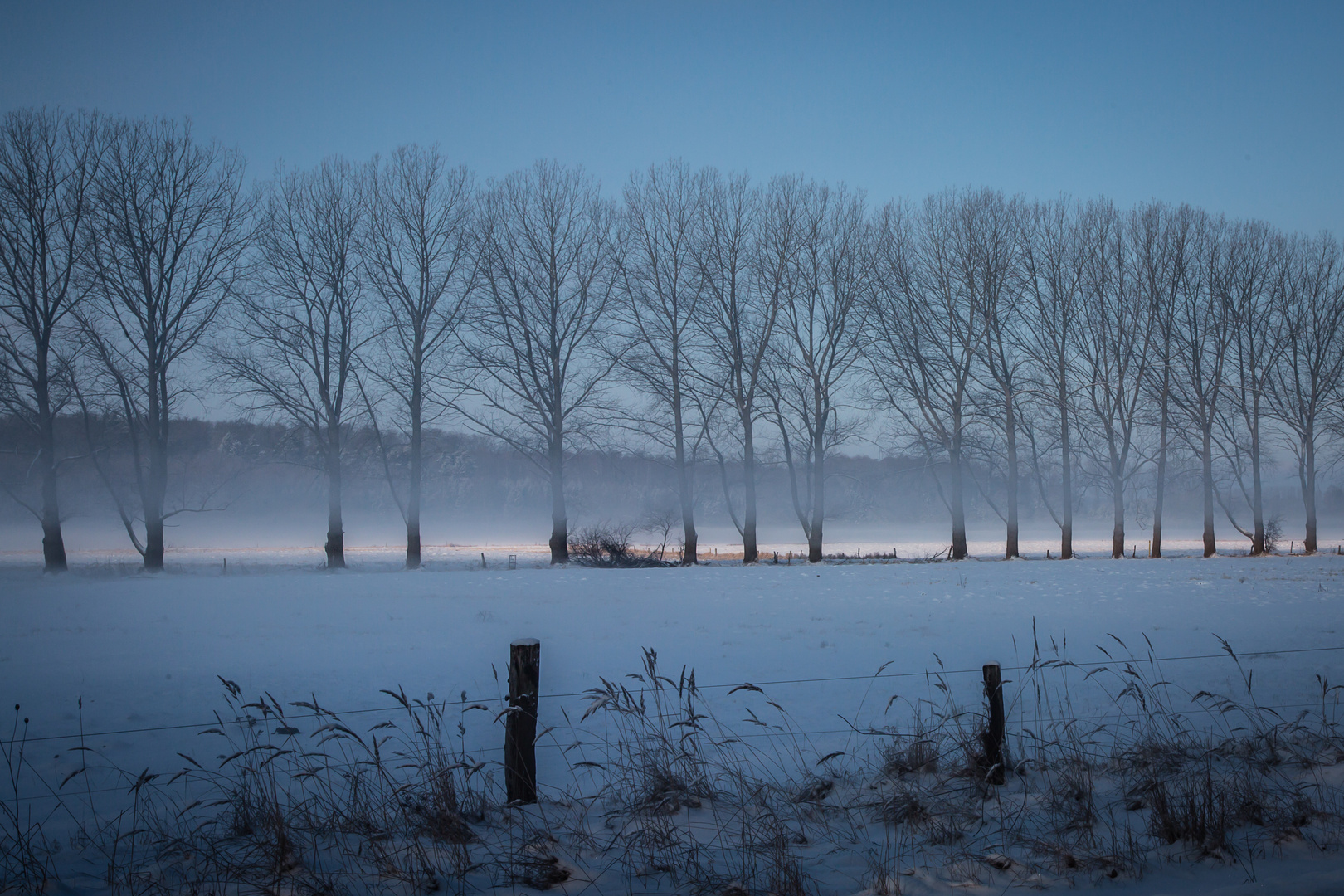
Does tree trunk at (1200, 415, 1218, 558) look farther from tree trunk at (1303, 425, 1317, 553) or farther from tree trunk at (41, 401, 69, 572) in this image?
tree trunk at (41, 401, 69, 572)

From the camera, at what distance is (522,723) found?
4.82m

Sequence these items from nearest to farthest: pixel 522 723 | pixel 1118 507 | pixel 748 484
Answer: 1. pixel 522 723
2. pixel 748 484
3. pixel 1118 507

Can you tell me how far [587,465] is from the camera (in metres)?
31.4

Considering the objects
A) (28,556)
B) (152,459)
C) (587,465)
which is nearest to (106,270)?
(152,459)

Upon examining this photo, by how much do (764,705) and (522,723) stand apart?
410 cm

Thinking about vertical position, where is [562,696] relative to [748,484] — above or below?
below

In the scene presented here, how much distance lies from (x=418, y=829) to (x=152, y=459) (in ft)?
77.3

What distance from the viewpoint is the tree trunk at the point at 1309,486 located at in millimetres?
31344

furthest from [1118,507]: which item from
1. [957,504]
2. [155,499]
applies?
[155,499]

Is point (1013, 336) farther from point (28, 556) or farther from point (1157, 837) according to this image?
point (28, 556)

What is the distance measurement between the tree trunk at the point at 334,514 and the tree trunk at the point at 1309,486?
128 feet

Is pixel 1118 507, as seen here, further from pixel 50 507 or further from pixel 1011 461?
pixel 50 507

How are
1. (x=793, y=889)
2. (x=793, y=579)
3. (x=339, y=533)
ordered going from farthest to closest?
(x=339, y=533), (x=793, y=579), (x=793, y=889)

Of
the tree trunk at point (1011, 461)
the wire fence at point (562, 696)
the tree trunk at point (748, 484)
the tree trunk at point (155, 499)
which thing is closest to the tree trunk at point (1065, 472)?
the tree trunk at point (1011, 461)
